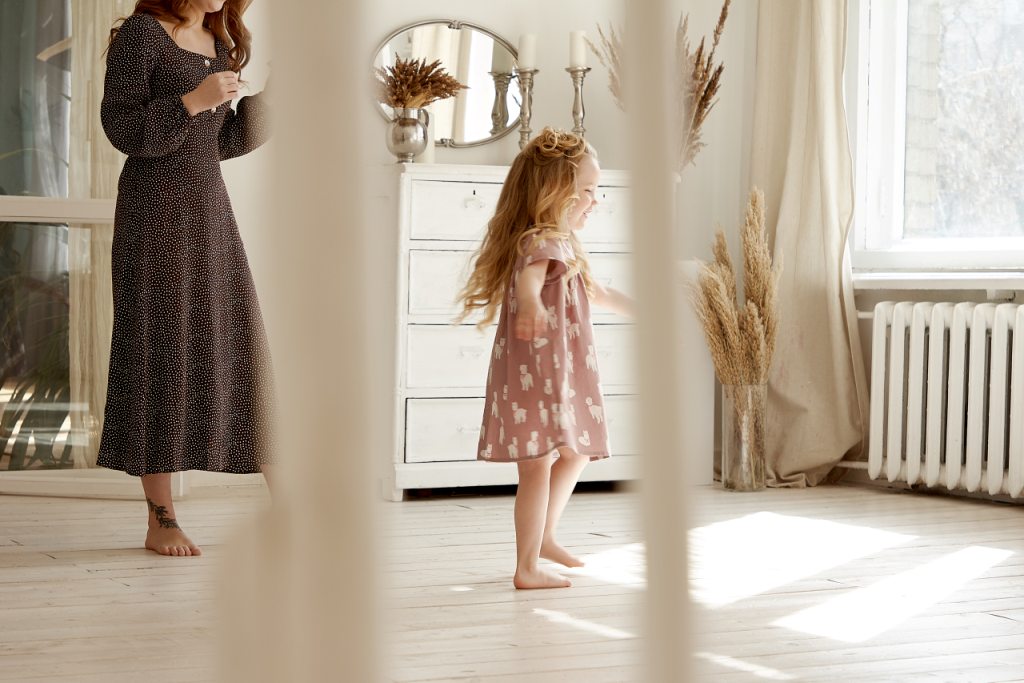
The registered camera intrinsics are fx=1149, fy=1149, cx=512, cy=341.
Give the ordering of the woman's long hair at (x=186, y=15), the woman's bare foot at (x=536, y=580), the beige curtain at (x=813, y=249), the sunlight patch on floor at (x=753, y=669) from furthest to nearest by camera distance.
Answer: the beige curtain at (x=813, y=249) < the woman's long hair at (x=186, y=15) < the woman's bare foot at (x=536, y=580) < the sunlight patch on floor at (x=753, y=669)

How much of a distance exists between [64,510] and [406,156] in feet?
4.10

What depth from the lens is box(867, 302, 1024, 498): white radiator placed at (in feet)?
9.83

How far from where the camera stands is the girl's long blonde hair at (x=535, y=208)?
2.16 meters

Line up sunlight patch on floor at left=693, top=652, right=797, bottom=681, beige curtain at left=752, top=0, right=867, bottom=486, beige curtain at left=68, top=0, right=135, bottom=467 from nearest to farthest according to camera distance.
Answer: sunlight patch on floor at left=693, top=652, right=797, bottom=681
beige curtain at left=68, top=0, right=135, bottom=467
beige curtain at left=752, top=0, right=867, bottom=486

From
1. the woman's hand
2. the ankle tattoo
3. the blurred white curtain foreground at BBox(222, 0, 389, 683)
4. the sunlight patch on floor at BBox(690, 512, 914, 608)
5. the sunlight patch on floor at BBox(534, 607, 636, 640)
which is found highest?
the woman's hand

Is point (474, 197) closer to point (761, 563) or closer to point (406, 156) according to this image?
point (406, 156)

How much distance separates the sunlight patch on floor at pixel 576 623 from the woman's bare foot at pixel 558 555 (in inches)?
12.7

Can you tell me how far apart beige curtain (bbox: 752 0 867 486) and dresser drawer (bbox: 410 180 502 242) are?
92 cm

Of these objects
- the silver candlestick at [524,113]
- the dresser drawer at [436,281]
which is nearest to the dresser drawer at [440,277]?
the dresser drawer at [436,281]

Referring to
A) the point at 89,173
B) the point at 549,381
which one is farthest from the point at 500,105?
the point at 549,381

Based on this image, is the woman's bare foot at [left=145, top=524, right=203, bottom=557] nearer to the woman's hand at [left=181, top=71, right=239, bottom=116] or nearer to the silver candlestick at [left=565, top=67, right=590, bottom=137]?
the woman's hand at [left=181, top=71, right=239, bottom=116]

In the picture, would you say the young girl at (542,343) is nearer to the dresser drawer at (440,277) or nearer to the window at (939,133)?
the dresser drawer at (440,277)

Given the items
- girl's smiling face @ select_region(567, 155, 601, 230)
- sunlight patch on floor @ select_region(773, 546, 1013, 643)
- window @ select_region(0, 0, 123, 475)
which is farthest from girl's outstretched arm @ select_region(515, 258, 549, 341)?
window @ select_region(0, 0, 123, 475)

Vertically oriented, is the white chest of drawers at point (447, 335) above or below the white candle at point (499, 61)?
below
